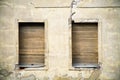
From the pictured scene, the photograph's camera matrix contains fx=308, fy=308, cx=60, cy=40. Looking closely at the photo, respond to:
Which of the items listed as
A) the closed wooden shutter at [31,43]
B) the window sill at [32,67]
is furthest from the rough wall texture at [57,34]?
the closed wooden shutter at [31,43]

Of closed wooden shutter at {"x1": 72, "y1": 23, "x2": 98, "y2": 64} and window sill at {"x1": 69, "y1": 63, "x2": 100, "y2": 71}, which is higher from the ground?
closed wooden shutter at {"x1": 72, "y1": 23, "x2": 98, "y2": 64}

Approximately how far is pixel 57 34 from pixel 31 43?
2.90 ft

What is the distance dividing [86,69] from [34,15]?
2286mm

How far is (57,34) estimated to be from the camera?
A: 9.37m

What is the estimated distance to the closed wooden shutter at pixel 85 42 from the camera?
31.3 feet

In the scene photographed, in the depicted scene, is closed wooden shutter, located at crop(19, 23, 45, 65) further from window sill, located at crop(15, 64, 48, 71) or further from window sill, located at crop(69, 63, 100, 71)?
window sill, located at crop(69, 63, 100, 71)

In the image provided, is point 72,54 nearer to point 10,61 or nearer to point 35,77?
point 35,77

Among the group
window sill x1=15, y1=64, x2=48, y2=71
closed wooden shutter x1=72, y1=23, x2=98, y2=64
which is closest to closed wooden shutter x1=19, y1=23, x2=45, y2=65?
window sill x1=15, y1=64, x2=48, y2=71

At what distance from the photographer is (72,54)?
952 cm

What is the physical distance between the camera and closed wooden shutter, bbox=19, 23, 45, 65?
9562 mm

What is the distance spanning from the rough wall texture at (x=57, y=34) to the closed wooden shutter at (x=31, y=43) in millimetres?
231

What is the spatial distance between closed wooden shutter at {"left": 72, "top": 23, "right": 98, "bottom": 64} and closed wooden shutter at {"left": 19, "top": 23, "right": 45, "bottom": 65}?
997 millimetres

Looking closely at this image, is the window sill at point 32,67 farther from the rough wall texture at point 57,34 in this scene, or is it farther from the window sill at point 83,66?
the window sill at point 83,66

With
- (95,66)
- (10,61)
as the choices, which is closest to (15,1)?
(10,61)
